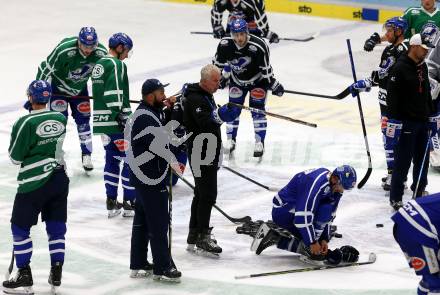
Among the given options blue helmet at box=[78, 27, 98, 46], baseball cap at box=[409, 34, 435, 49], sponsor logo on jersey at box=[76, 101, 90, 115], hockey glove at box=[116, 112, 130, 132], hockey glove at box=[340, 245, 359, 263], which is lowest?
hockey glove at box=[340, 245, 359, 263]

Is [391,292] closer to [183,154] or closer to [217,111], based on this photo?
[217,111]

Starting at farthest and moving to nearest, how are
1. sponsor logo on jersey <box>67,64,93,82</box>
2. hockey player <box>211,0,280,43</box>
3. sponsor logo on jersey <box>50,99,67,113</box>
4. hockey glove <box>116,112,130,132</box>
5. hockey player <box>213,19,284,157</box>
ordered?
1. hockey player <box>211,0,280,43</box>
2. hockey player <box>213,19,284,157</box>
3. sponsor logo on jersey <box>50,99,67,113</box>
4. sponsor logo on jersey <box>67,64,93,82</box>
5. hockey glove <box>116,112,130,132</box>

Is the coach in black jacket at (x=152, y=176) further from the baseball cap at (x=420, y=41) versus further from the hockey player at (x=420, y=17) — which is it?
the hockey player at (x=420, y=17)

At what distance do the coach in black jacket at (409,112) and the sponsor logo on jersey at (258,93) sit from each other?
187 centimetres

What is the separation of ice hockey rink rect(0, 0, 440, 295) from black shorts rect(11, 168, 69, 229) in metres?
0.56

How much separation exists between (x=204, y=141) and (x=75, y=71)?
2415 mm

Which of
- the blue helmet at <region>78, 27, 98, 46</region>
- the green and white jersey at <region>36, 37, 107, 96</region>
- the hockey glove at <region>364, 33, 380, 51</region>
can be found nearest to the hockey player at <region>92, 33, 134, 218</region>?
the blue helmet at <region>78, 27, 98, 46</region>

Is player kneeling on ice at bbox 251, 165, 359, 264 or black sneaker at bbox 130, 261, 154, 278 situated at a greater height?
player kneeling on ice at bbox 251, 165, 359, 264

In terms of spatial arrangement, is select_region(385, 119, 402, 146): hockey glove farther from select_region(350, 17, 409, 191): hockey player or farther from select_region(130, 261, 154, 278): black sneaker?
select_region(130, 261, 154, 278): black sneaker

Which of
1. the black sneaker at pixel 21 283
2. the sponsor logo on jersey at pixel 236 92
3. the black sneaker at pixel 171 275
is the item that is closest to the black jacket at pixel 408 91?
the sponsor logo on jersey at pixel 236 92

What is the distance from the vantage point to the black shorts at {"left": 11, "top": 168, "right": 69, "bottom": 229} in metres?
7.49

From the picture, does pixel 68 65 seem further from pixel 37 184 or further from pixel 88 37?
pixel 37 184

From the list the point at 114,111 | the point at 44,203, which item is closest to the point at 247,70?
the point at 114,111

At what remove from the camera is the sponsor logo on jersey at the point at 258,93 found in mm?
11250
